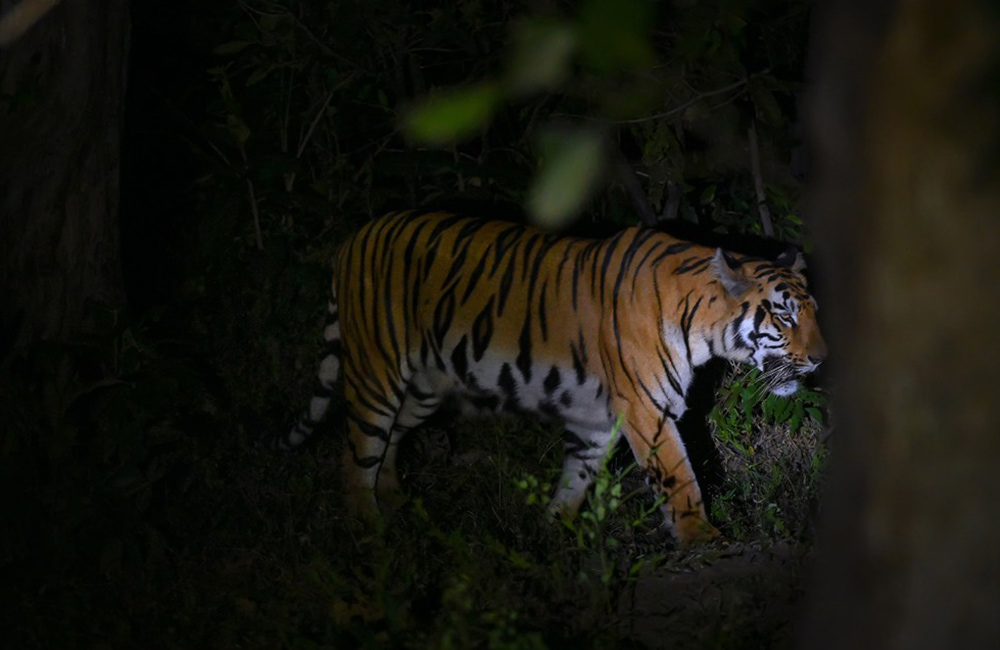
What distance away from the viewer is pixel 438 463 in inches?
224

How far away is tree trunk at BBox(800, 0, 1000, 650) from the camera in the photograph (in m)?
1.51

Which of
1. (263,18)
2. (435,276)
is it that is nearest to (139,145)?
(263,18)

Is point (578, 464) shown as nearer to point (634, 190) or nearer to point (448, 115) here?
point (634, 190)

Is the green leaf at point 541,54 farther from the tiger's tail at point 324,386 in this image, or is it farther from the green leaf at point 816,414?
the tiger's tail at point 324,386

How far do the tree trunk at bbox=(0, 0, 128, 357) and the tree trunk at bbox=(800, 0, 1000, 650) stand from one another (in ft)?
12.1

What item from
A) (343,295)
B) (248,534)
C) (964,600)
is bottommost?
(248,534)

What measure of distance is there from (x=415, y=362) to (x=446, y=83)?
203 cm

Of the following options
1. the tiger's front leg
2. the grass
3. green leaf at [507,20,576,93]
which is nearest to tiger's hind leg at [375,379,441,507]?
the grass

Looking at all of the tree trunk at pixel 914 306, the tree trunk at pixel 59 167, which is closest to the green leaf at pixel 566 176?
the tree trunk at pixel 914 306

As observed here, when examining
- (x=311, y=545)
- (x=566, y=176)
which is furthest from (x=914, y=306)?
(x=311, y=545)

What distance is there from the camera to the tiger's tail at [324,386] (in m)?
5.59

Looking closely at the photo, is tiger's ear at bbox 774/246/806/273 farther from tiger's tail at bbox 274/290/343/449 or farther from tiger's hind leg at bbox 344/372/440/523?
tiger's tail at bbox 274/290/343/449

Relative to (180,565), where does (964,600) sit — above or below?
above

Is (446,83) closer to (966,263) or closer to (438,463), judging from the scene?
(438,463)
